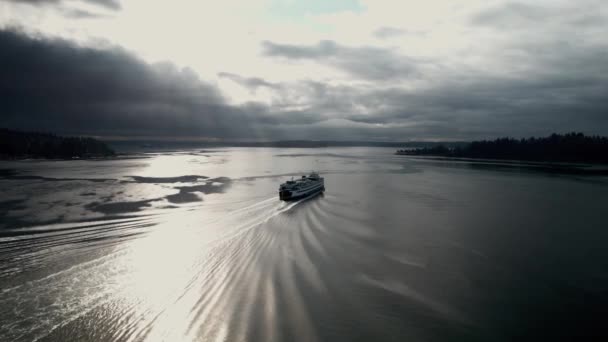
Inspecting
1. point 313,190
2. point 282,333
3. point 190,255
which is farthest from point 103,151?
point 282,333

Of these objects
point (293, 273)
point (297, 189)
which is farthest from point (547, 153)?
point (293, 273)

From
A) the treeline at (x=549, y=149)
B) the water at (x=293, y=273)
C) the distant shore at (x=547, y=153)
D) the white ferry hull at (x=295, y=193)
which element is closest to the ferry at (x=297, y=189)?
the white ferry hull at (x=295, y=193)

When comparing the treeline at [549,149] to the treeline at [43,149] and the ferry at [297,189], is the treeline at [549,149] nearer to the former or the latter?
the ferry at [297,189]

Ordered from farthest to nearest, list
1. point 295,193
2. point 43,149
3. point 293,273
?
point 43,149, point 295,193, point 293,273

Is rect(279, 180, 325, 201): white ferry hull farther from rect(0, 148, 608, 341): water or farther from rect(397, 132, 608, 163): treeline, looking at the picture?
rect(397, 132, 608, 163): treeline

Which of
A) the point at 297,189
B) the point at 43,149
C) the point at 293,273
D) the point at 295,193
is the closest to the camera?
the point at 293,273

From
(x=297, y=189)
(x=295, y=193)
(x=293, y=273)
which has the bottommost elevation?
(x=293, y=273)

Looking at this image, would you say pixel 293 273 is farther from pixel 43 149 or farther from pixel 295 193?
pixel 43 149
